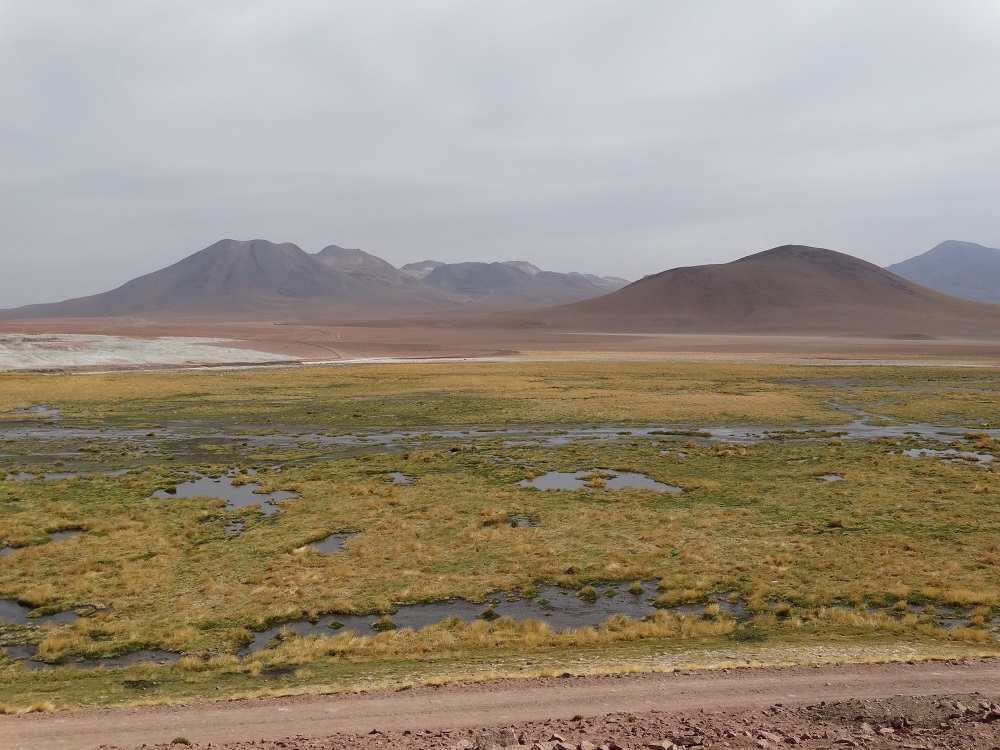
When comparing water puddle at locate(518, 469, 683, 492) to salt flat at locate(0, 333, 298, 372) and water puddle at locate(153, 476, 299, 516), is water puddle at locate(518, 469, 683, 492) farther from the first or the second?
salt flat at locate(0, 333, 298, 372)

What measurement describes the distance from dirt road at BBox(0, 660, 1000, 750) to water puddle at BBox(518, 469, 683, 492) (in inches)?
567

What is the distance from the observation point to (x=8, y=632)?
13.9 meters

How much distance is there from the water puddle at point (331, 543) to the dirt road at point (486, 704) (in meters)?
8.47

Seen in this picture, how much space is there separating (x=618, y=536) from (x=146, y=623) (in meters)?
11.5

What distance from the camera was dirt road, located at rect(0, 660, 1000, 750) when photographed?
31.7ft

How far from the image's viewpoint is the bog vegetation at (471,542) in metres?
13.0

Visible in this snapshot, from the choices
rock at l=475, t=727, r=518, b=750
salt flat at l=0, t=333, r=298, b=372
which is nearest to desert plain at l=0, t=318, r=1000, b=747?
rock at l=475, t=727, r=518, b=750

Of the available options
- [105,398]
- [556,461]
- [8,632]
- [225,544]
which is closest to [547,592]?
[225,544]

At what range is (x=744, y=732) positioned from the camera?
29.6 feet

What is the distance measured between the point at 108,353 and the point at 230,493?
75.3 metres

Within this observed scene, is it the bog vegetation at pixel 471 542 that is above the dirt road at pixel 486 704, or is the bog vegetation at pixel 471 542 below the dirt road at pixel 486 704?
below

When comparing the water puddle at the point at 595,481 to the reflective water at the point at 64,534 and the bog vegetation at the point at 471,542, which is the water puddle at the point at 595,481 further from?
the reflective water at the point at 64,534

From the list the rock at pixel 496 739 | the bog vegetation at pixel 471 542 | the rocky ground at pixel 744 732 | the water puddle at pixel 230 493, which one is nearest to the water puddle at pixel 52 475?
the bog vegetation at pixel 471 542

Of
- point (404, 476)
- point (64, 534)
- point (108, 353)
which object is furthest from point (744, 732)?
point (108, 353)
